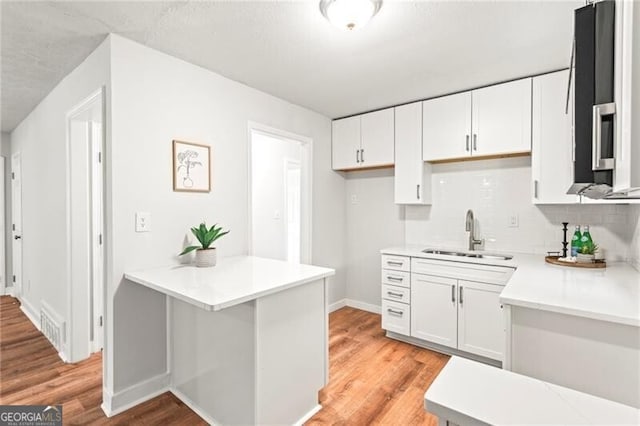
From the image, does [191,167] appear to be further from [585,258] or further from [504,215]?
[585,258]

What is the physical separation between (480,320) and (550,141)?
5.03 ft

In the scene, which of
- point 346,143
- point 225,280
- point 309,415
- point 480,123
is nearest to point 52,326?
point 225,280

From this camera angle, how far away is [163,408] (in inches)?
79.1

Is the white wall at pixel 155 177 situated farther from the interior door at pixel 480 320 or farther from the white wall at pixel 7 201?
the white wall at pixel 7 201

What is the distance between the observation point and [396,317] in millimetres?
A: 3027

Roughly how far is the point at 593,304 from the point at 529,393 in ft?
2.18

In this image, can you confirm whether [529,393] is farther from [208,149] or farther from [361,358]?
[208,149]

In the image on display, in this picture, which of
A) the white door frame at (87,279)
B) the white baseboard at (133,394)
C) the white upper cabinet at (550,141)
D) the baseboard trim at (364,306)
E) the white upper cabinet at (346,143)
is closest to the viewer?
the white baseboard at (133,394)

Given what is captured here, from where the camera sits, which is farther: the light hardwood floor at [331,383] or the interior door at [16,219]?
the interior door at [16,219]

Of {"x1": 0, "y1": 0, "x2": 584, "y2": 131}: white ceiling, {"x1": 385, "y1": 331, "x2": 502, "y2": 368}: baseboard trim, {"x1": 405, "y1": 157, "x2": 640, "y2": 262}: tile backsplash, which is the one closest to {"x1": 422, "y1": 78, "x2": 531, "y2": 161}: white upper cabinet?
{"x1": 0, "y1": 0, "x2": 584, "y2": 131}: white ceiling

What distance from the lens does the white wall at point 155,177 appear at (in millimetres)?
1969

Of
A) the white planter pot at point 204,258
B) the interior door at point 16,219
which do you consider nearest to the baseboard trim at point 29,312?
the interior door at point 16,219

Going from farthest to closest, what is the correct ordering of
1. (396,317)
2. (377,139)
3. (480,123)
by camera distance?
(377,139), (396,317), (480,123)

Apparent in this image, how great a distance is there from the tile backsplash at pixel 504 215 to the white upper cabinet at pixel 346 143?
2.88ft
